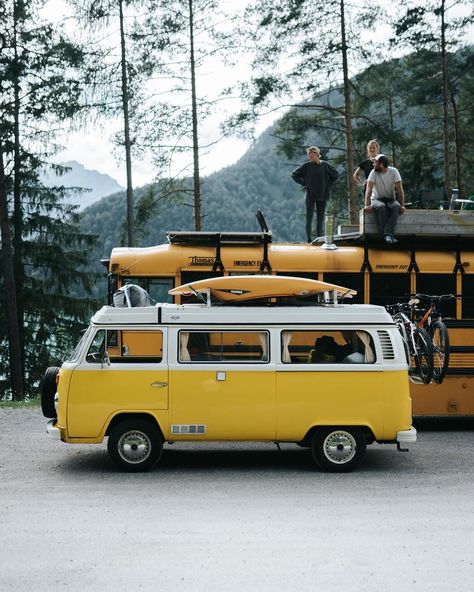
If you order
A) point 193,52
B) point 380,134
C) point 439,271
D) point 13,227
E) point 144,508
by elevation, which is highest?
point 193,52

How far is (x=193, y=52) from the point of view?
26.3m

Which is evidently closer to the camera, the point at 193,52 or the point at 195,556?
the point at 195,556

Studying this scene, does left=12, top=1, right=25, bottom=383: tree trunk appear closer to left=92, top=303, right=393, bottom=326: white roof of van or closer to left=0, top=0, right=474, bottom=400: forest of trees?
left=0, top=0, right=474, bottom=400: forest of trees

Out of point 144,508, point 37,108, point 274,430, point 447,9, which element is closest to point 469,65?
point 447,9

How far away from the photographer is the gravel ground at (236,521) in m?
6.76

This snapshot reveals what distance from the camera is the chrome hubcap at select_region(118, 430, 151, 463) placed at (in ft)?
36.4

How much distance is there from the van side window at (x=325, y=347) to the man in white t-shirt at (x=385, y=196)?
384 centimetres

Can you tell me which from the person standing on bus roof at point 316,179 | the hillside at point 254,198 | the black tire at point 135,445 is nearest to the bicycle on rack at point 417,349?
the black tire at point 135,445

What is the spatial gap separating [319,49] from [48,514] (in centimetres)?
2062

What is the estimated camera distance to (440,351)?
12664 mm

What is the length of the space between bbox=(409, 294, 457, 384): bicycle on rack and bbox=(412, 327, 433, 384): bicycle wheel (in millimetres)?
137

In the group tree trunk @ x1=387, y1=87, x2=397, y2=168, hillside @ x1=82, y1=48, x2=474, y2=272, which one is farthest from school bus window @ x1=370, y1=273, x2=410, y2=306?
tree trunk @ x1=387, y1=87, x2=397, y2=168

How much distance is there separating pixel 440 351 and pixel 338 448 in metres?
2.41

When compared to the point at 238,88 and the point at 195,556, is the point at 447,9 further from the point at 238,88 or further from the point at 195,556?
the point at 195,556
